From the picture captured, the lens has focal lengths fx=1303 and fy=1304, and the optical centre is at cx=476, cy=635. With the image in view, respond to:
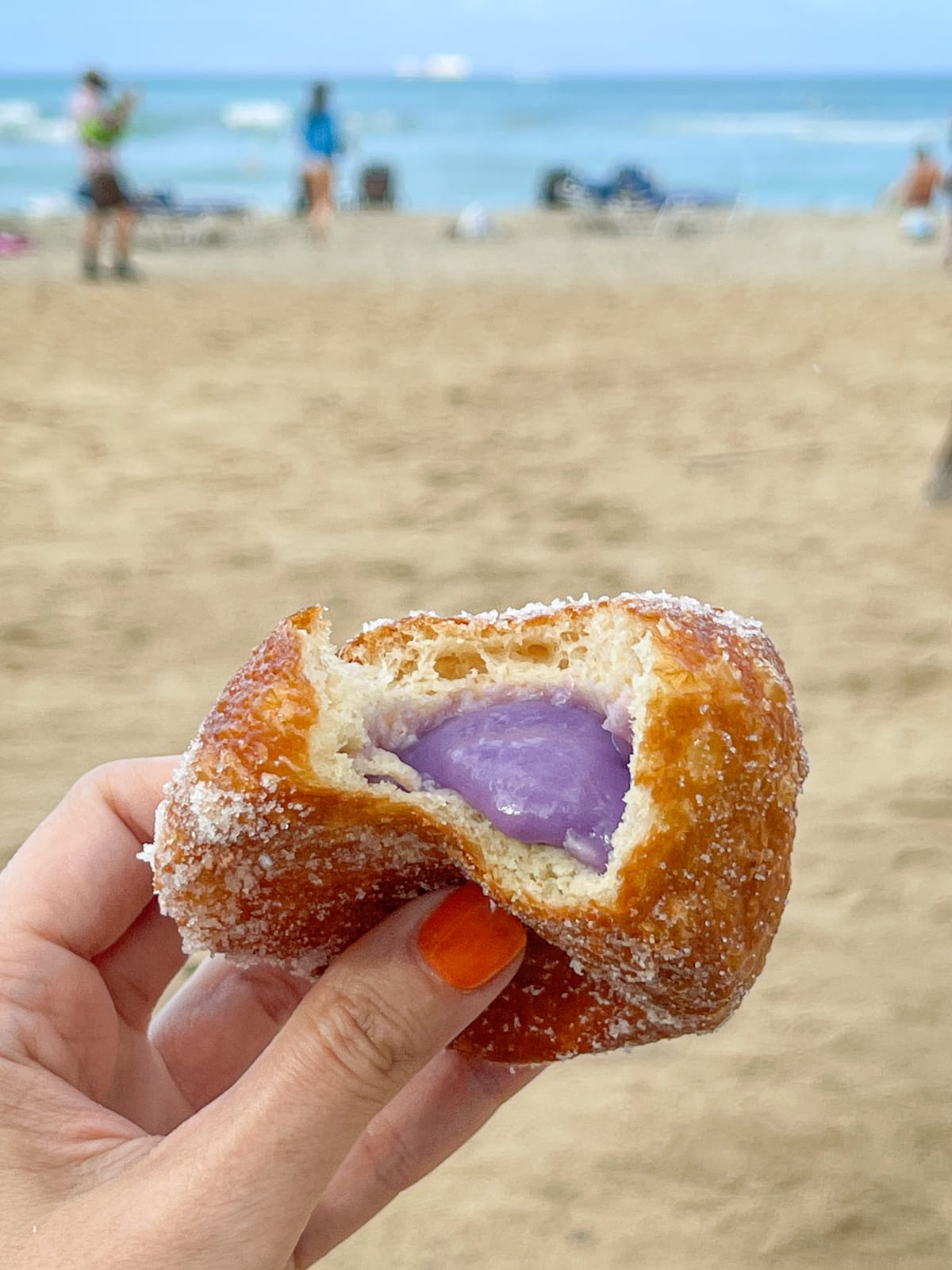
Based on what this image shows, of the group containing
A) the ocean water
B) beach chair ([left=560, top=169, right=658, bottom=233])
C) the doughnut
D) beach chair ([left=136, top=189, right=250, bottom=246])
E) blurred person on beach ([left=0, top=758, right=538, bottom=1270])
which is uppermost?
the ocean water

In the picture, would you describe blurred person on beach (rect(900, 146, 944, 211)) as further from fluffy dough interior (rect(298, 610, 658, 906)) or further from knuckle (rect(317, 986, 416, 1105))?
knuckle (rect(317, 986, 416, 1105))

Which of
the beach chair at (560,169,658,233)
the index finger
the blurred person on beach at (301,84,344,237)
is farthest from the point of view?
the beach chair at (560,169,658,233)

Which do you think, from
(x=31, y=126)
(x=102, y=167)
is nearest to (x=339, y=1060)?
(x=102, y=167)

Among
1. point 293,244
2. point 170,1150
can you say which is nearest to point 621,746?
point 170,1150

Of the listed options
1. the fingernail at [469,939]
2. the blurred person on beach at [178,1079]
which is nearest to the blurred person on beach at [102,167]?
the blurred person on beach at [178,1079]

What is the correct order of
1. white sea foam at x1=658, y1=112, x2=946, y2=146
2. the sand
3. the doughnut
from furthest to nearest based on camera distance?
1. white sea foam at x1=658, y1=112, x2=946, y2=146
2. the sand
3. the doughnut

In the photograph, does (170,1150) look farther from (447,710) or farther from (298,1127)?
(447,710)

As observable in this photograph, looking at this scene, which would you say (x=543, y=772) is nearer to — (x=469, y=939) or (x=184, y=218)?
(x=469, y=939)

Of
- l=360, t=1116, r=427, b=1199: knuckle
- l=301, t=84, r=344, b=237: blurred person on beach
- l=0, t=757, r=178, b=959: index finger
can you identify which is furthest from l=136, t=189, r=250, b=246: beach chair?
l=360, t=1116, r=427, b=1199: knuckle
